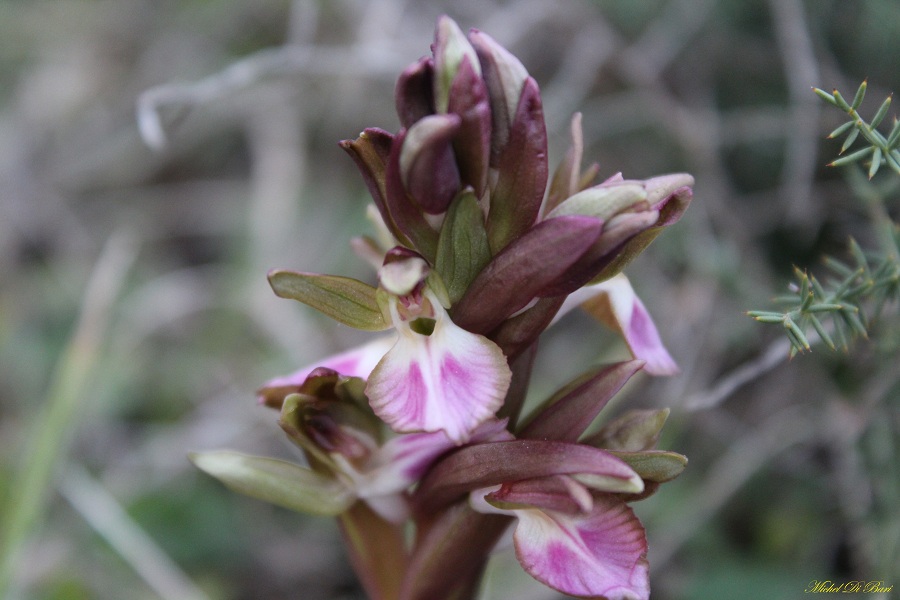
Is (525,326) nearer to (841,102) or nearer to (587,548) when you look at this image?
(587,548)

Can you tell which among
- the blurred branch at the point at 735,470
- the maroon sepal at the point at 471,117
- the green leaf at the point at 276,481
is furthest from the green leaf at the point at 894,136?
the blurred branch at the point at 735,470

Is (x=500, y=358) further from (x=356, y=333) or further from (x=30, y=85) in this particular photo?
(x=30, y=85)

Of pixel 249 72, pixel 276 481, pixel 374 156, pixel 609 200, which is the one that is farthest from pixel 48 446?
pixel 609 200

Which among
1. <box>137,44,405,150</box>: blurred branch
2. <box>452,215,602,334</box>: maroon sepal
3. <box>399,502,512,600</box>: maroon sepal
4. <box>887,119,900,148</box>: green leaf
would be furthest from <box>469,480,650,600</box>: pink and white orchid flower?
<box>137,44,405,150</box>: blurred branch

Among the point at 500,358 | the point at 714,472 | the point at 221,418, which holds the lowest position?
the point at 714,472

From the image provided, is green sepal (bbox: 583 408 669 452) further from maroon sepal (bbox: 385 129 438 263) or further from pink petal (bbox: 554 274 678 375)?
maroon sepal (bbox: 385 129 438 263)

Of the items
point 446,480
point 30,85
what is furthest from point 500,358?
point 30,85
